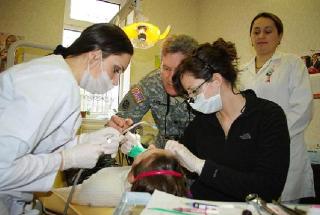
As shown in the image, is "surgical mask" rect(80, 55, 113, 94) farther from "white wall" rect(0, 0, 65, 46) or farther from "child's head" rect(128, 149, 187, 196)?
"white wall" rect(0, 0, 65, 46)

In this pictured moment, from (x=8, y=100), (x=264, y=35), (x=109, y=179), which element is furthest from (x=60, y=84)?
(x=264, y=35)

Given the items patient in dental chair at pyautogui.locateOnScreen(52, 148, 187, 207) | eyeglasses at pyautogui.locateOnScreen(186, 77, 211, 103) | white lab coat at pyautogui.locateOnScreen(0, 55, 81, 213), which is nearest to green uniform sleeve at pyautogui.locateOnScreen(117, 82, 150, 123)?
patient in dental chair at pyautogui.locateOnScreen(52, 148, 187, 207)

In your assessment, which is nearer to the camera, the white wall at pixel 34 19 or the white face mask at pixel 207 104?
the white face mask at pixel 207 104

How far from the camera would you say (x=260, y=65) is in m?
2.25

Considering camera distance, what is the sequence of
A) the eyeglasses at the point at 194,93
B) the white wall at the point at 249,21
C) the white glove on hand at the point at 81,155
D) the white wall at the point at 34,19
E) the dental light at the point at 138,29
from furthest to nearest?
the white wall at the point at 34,19 < the white wall at the point at 249,21 < the dental light at the point at 138,29 < the eyeglasses at the point at 194,93 < the white glove on hand at the point at 81,155

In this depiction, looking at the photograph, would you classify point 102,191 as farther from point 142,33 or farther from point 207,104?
point 142,33

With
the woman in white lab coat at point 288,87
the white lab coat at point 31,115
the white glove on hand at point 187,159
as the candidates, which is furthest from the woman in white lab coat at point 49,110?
the woman in white lab coat at point 288,87

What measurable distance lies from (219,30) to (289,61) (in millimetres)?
1754

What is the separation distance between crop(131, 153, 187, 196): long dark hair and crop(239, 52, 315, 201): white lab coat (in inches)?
33.2

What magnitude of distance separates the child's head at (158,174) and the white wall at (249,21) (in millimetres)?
2017

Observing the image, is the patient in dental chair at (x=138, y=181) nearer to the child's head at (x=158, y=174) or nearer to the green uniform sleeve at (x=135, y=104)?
the child's head at (x=158, y=174)

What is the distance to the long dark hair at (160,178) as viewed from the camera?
3.74ft

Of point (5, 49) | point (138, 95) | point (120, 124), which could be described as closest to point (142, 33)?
point (138, 95)

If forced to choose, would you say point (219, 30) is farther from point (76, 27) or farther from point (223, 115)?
point (223, 115)
